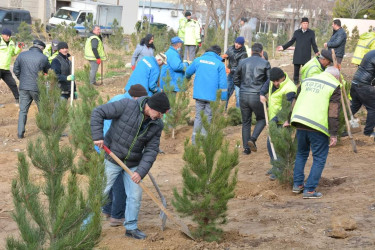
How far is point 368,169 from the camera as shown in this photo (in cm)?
835

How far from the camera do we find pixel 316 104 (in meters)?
6.82

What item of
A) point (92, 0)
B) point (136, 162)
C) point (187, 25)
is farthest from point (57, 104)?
point (92, 0)

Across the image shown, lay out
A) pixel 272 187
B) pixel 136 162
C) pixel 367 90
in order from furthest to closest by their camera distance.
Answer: pixel 367 90, pixel 272 187, pixel 136 162

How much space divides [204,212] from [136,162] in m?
0.86

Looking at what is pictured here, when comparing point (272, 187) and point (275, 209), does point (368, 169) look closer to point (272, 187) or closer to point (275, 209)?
point (272, 187)

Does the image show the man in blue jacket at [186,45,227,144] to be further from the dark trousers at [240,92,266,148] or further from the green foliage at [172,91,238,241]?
the green foliage at [172,91,238,241]

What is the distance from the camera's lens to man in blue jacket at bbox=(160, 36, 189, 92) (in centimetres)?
1070

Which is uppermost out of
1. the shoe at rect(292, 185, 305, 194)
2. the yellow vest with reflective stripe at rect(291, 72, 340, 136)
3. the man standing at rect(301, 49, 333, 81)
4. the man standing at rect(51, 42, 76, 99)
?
the man standing at rect(301, 49, 333, 81)

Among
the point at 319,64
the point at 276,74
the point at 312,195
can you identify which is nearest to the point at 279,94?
the point at 276,74

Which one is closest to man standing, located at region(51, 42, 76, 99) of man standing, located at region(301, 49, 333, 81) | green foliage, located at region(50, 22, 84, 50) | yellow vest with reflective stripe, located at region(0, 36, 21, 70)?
yellow vest with reflective stripe, located at region(0, 36, 21, 70)

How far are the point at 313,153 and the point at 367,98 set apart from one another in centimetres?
324

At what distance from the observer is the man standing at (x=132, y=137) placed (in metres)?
5.58

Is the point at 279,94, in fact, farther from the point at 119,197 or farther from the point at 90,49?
the point at 90,49

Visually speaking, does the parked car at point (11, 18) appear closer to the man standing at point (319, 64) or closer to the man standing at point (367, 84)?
the man standing at point (367, 84)
